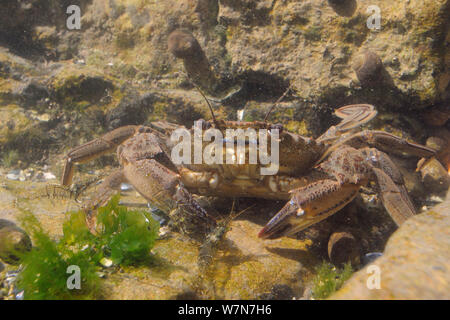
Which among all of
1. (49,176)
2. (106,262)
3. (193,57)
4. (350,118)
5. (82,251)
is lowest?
(49,176)

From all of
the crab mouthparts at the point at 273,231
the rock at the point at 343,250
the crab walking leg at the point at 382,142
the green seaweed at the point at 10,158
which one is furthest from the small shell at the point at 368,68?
the green seaweed at the point at 10,158

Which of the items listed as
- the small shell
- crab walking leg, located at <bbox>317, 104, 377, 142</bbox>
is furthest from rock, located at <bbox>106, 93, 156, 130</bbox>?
the small shell

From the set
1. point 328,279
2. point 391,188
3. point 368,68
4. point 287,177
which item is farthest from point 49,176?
point 368,68

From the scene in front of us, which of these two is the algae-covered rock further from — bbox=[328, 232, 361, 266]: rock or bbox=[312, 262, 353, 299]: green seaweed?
bbox=[312, 262, 353, 299]: green seaweed

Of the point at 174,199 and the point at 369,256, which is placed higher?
the point at 174,199

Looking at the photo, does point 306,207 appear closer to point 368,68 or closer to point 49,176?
point 368,68

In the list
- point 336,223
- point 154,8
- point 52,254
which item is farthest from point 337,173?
point 154,8
